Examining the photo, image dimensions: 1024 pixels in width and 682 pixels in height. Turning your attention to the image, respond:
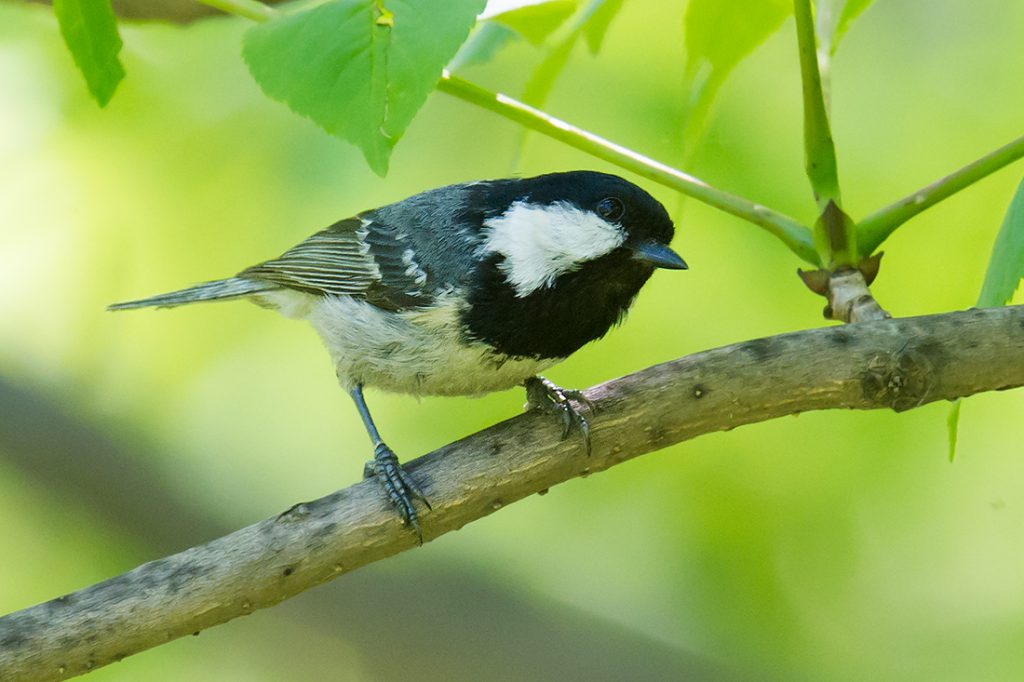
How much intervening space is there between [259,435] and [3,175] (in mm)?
1324

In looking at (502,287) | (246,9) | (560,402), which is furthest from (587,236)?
(246,9)

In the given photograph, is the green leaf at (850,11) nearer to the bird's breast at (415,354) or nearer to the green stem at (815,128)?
the green stem at (815,128)

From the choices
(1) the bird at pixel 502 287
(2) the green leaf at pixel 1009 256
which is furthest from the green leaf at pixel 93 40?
(2) the green leaf at pixel 1009 256

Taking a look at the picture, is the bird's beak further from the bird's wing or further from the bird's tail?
the bird's tail

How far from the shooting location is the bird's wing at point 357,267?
105 inches

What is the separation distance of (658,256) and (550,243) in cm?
26

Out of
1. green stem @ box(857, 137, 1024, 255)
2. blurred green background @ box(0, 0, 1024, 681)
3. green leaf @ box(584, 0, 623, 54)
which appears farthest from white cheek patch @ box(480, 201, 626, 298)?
blurred green background @ box(0, 0, 1024, 681)

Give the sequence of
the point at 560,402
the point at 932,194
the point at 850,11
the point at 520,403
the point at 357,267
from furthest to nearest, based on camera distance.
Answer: the point at 520,403 → the point at 357,267 → the point at 560,402 → the point at 850,11 → the point at 932,194

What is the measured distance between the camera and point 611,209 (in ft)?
8.04

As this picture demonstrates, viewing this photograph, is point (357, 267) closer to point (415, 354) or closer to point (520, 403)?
point (415, 354)

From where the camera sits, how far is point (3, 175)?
12.4 feet

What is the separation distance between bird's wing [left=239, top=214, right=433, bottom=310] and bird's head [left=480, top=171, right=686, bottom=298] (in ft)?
0.88

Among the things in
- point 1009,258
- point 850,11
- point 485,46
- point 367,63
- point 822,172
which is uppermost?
point 485,46

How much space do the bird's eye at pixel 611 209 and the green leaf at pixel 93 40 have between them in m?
1.17
